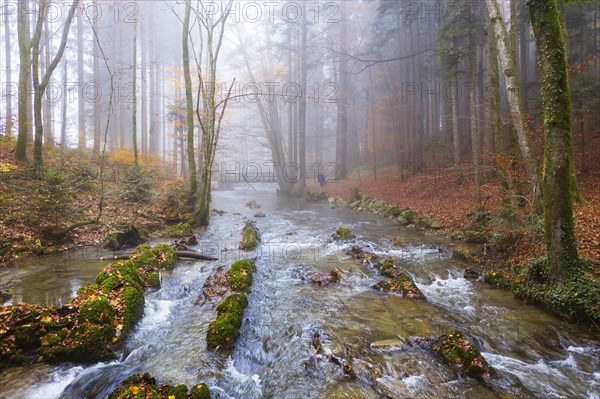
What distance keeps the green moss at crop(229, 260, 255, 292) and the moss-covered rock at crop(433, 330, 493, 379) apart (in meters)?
3.92

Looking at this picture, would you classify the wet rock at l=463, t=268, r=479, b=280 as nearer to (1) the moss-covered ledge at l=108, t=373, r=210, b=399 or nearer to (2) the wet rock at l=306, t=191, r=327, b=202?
(1) the moss-covered ledge at l=108, t=373, r=210, b=399

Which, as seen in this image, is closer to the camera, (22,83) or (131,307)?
(131,307)

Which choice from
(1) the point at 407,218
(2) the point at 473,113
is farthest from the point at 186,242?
(2) the point at 473,113

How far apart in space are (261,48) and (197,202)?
17016 mm

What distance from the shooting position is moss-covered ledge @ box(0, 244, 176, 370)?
4.11 m

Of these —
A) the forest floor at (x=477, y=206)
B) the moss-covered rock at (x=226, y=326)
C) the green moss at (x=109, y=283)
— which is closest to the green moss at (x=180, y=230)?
the green moss at (x=109, y=283)

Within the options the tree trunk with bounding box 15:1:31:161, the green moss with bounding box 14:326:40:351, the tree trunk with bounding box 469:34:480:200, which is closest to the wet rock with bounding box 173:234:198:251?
the green moss with bounding box 14:326:40:351

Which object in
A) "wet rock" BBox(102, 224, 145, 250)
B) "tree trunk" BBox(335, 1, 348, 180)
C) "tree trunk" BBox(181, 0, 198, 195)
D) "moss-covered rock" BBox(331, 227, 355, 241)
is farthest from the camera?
"tree trunk" BBox(335, 1, 348, 180)

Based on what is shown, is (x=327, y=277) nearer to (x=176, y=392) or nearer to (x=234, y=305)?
(x=234, y=305)

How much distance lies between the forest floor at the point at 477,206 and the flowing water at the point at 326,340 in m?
1.92

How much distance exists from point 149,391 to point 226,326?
174cm

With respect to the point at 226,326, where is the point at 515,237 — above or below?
above

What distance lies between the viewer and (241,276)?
23.4 feet

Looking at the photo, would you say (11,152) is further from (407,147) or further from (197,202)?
(407,147)
